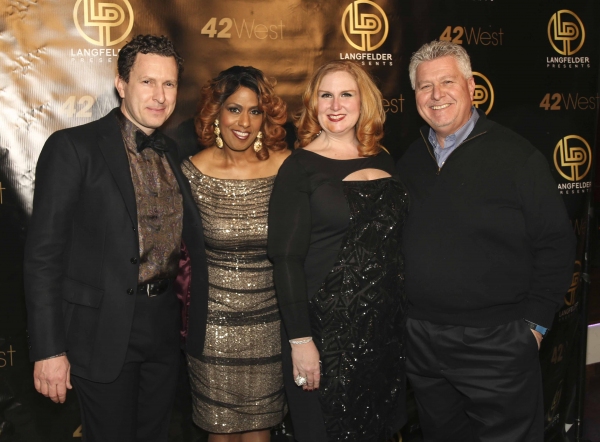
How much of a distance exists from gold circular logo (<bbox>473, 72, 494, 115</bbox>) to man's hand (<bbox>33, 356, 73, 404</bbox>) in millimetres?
2650

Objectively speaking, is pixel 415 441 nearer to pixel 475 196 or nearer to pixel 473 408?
pixel 473 408

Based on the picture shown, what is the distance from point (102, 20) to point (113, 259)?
55.8 inches

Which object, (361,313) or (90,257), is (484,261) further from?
(90,257)

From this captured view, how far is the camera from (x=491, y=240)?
227cm

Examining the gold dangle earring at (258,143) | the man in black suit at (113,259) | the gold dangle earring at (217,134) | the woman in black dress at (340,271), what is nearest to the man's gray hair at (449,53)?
the woman in black dress at (340,271)

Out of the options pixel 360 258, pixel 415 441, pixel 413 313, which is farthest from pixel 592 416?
pixel 360 258

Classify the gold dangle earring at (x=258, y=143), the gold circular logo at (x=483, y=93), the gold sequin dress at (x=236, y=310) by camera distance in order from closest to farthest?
the gold sequin dress at (x=236, y=310)
the gold dangle earring at (x=258, y=143)
the gold circular logo at (x=483, y=93)

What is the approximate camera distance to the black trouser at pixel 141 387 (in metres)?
2.10

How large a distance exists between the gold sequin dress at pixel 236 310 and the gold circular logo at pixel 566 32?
84.2 inches

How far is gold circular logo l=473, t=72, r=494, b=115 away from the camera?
11.4ft

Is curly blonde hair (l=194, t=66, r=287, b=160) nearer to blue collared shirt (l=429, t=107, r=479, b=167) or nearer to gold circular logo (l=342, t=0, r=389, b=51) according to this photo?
blue collared shirt (l=429, t=107, r=479, b=167)

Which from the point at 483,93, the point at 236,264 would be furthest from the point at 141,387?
the point at 483,93

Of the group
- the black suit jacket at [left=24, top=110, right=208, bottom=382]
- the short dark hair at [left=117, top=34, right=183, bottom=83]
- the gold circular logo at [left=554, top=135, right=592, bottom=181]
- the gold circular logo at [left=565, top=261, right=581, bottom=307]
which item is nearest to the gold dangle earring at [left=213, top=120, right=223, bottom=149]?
the short dark hair at [left=117, top=34, right=183, bottom=83]

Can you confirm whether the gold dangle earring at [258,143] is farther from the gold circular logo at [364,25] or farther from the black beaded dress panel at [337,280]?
the gold circular logo at [364,25]
